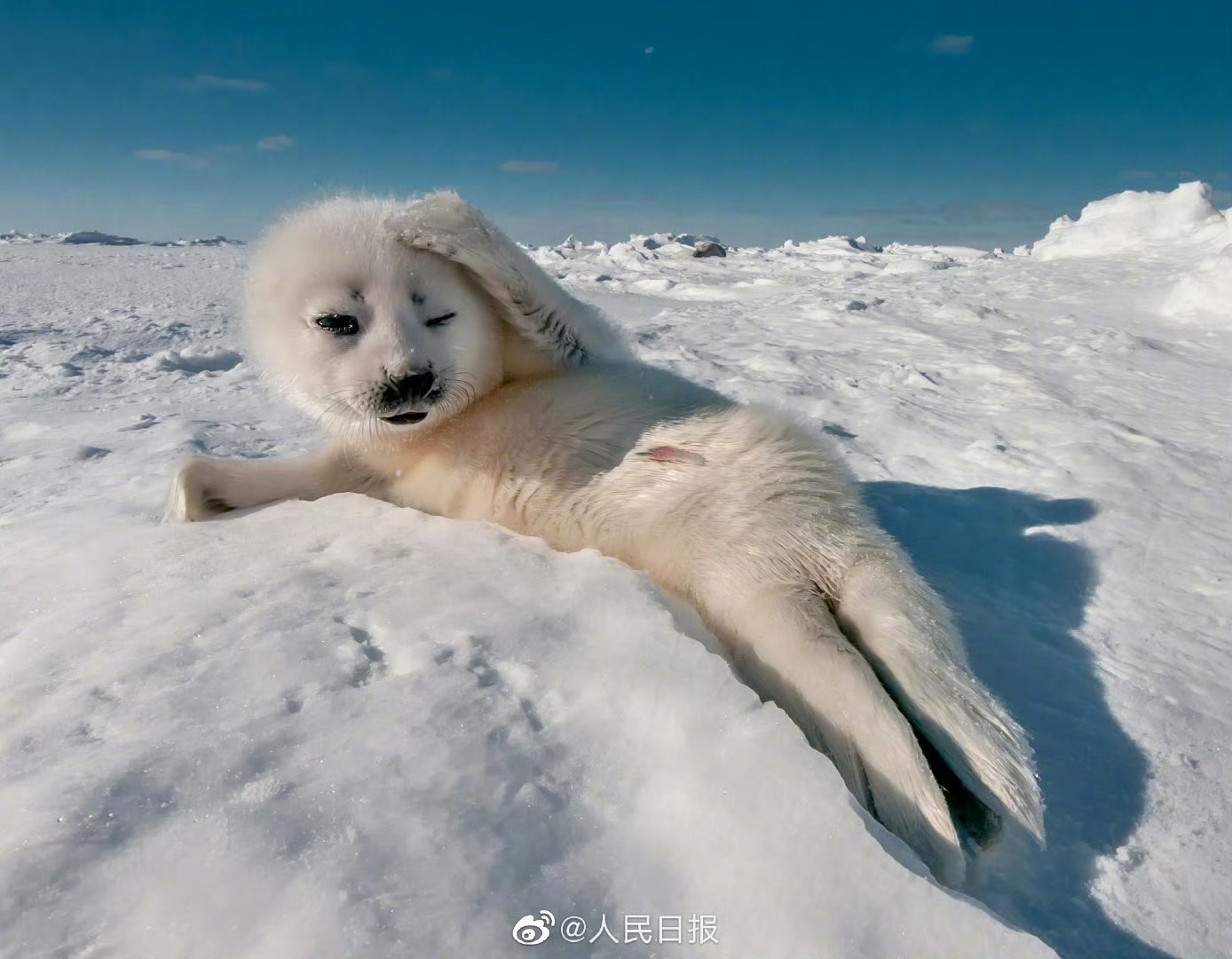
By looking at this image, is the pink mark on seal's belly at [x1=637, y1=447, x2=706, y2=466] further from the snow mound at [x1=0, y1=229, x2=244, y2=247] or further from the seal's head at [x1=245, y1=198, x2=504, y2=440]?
the snow mound at [x1=0, y1=229, x2=244, y2=247]

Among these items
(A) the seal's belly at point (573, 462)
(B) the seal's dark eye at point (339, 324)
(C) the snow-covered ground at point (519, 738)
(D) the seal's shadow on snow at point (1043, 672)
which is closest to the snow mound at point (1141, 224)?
(D) the seal's shadow on snow at point (1043, 672)

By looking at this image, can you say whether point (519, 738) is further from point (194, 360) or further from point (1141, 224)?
point (1141, 224)

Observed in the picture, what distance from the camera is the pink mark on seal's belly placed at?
1555mm

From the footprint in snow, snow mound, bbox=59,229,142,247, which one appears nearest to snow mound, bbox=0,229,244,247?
snow mound, bbox=59,229,142,247

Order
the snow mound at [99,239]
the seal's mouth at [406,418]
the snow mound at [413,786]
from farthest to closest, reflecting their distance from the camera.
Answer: the snow mound at [99,239]
the seal's mouth at [406,418]
the snow mound at [413,786]

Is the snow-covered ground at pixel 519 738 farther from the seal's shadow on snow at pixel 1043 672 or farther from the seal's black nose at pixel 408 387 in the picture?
the seal's black nose at pixel 408 387

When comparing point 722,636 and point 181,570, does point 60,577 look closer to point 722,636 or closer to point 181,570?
A: point 181,570

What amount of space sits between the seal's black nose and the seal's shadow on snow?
1.22 m

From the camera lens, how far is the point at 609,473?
1.61 meters

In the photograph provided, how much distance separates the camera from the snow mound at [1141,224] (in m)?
9.73

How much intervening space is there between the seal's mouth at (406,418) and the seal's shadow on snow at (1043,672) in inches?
48.1

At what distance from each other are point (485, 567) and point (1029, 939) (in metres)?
0.97

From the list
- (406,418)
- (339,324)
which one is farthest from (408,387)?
(339,324)

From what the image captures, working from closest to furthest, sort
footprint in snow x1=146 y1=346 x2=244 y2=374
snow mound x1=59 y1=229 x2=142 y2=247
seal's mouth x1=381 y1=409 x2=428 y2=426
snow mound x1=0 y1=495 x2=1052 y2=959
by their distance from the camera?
snow mound x1=0 y1=495 x2=1052 y2=959 < seal's mouth x1=381 y1=409 x2=428 y2=426 < footprint in snow x1=146 y1=346 x2=244 y2=374 < snow mound x1=59 y1=229 x2=142 y2=247
